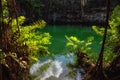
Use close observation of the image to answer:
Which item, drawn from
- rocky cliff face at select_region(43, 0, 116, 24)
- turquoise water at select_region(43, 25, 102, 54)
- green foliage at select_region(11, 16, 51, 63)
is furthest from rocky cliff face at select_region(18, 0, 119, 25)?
green foliage at select_region(11, 16, 51, 63)

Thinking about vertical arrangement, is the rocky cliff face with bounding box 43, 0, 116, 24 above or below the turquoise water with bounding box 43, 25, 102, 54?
below

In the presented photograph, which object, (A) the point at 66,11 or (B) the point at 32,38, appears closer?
(B) the point at 32,38

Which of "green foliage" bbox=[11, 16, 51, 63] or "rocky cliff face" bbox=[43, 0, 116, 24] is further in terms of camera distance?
"rocky cliff face" bbox=[43, 0, 116, 24]

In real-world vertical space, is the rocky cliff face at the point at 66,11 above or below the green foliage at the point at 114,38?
below

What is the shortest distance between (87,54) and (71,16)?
46541 millimetres

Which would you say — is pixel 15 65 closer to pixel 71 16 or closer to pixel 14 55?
pixel 14 55

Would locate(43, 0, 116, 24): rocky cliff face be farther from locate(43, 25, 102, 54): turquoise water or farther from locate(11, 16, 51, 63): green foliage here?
locate(11, 16, 51, 63): green foliage

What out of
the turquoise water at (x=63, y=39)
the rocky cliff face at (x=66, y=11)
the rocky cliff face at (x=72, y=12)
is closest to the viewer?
the turquoise water at (x=63, y=39)

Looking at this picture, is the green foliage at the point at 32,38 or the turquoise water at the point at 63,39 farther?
the turquoise water at the point at 63,39

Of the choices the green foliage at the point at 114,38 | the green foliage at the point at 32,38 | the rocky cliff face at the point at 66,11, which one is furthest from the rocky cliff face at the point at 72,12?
the green foliage at the point at 114,38

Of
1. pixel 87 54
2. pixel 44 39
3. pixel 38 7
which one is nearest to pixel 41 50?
pixel 44 39

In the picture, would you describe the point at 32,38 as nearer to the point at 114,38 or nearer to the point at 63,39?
the point at 114,38

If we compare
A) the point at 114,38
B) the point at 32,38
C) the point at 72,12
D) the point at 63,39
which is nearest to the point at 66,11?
the point at 72,12

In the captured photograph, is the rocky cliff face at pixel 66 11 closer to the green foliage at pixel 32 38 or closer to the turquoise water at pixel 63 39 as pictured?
the turquoise water at pixel 63 39
